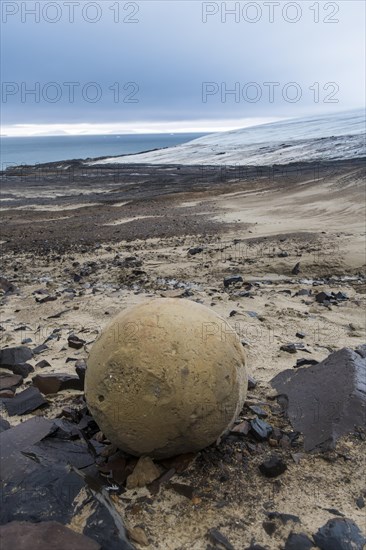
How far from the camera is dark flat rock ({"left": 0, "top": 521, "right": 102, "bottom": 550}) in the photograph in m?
2.87

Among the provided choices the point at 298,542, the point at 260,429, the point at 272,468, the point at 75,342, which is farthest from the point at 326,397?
the point at 75,342

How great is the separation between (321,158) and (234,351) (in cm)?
3062

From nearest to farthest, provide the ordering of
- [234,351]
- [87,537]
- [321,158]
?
1. [87,537]
2. [234,351]
3. [321,158]

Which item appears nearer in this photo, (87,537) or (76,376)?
(87,537)

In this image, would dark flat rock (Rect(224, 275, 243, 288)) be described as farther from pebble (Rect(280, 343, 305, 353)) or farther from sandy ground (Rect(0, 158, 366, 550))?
pebble (Rect(280, 343, 305, 353))

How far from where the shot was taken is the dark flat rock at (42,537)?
2.87 m

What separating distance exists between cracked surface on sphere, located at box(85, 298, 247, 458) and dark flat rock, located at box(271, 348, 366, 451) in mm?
791

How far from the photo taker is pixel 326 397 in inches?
184

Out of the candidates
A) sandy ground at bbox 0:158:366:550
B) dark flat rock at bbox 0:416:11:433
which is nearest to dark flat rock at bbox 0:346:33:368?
sandy ground at bbox 0:158:366:550

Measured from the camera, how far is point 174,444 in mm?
3834

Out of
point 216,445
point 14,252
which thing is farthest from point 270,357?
point 14,252

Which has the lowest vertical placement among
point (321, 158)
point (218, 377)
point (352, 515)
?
point (352, 515)

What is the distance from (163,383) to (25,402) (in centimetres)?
178

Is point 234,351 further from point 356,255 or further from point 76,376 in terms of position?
point 356,255
